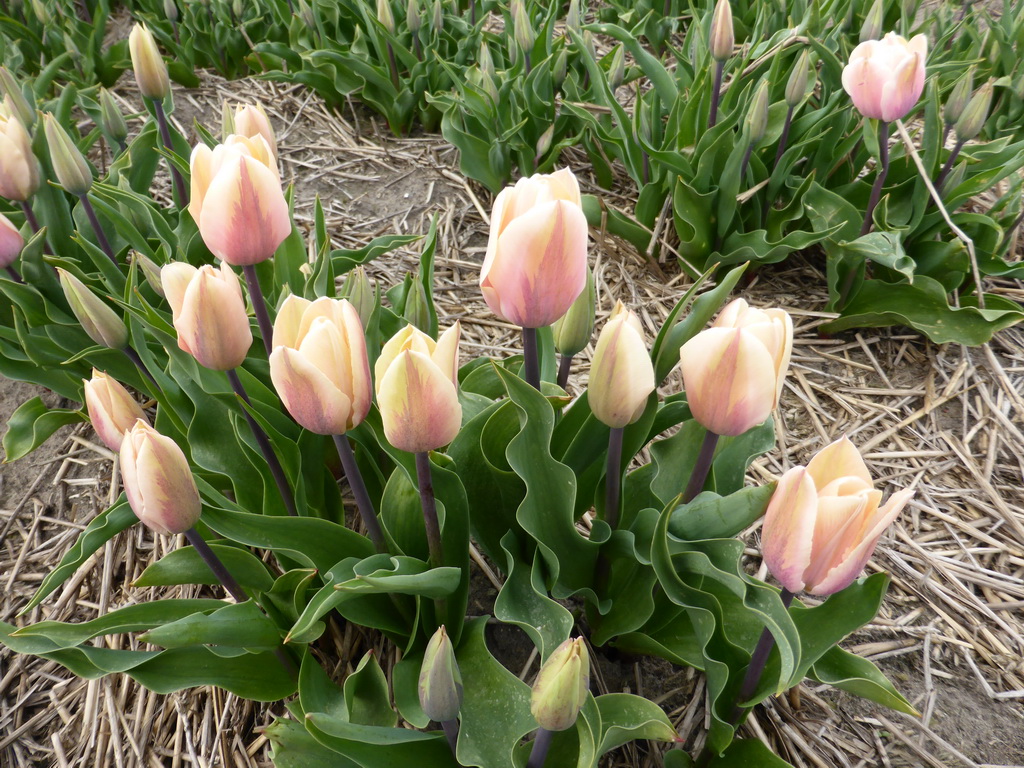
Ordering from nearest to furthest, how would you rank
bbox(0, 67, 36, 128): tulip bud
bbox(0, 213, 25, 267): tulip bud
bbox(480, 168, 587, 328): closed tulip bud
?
bbox(480, 168, 587, 328): closed tulip bud → bbox(0, 213, 25, 267): tulip bud → bbox(0, 67, 36, 128): tulip bud

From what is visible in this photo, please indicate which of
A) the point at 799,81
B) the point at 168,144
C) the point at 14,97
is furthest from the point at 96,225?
the point at 799,81

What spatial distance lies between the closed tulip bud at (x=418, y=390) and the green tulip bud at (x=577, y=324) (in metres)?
0.24

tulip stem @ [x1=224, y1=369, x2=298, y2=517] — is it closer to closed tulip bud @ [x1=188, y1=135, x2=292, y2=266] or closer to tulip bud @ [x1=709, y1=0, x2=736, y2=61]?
closed tulip bud @ [x1=188, y1=135, x2=292, y2=266]

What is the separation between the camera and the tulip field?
2.73 ft

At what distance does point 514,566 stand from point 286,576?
32cm

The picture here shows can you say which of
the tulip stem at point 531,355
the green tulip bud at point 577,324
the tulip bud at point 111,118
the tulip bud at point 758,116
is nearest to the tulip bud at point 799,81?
the tulip bud at point 758,116

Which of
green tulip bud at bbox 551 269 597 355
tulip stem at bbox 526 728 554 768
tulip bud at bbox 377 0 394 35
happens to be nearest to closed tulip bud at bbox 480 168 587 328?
green tulip bud at bbox 551 269 597 355

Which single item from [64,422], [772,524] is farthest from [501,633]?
[64,422]

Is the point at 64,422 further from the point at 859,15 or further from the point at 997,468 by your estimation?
the point at 859,15

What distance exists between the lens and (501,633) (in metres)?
1.21

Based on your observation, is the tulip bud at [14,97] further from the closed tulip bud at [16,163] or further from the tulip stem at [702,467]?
the tulip stem at [702,467]

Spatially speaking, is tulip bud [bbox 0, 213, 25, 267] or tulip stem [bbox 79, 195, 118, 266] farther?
tulip stem [bbox 79, 195, 118, 266]

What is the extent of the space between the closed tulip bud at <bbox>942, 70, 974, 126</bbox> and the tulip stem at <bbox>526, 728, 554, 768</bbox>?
174 centimetres

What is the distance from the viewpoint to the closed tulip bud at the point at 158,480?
0.81 m
